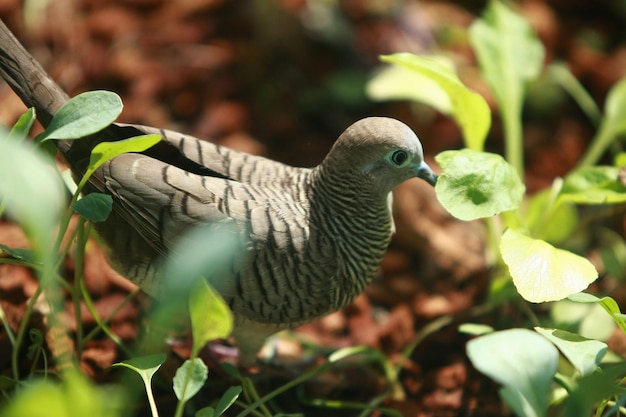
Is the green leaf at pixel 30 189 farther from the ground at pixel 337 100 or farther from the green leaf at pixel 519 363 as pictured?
the ground at pixel 337 100

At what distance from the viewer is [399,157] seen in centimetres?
224

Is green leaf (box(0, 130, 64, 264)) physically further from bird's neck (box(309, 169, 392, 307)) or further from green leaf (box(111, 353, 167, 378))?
bird's neck (box(309, 169, 392, 307))

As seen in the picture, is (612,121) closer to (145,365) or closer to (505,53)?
(505,53)

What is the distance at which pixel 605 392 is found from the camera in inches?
64.5

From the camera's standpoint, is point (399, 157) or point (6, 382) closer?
point (6, 382)

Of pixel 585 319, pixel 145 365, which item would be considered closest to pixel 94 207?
pixel 145 365

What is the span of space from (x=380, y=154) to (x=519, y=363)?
0.85 metres

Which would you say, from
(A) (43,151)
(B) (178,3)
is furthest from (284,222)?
(B) (178,3)

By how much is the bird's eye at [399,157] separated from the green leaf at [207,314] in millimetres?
808

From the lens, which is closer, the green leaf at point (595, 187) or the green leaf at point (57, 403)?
the green leaf at point (57, 403)

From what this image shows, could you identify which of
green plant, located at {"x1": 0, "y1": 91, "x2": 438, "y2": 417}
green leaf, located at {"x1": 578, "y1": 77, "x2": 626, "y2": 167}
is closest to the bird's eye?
green plant, located at {"x1": 0, "y1": 91, "x2": 438, "y2": 417}

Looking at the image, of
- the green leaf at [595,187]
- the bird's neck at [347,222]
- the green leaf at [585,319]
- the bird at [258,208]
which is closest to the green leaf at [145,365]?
the bird at [258,208]

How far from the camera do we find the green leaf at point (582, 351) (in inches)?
71.3

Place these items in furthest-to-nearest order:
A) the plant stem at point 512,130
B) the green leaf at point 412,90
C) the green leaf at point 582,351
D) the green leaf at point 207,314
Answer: the green leaf at point 412,90, the plant stem at point 512,130, the green leaf at point 582,351, the green leaf at point 207,314
